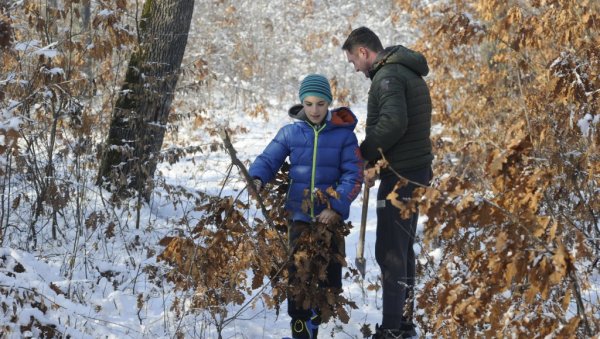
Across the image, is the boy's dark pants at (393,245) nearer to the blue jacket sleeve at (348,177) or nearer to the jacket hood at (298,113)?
the blue jacket sleeve at (348,177)

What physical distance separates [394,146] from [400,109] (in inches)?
11.3

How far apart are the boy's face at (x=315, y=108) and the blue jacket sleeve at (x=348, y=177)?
0.23 metres

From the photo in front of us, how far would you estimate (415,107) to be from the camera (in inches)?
163

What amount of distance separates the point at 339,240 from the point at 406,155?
69cm

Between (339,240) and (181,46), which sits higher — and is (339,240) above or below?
below

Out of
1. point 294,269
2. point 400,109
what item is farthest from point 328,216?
point 400,109

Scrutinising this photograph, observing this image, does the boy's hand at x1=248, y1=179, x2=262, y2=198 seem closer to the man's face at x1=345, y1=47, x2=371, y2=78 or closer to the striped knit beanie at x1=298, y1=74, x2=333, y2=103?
the striped knit beanie at x1=298, y1=74, x2=333, y2=103

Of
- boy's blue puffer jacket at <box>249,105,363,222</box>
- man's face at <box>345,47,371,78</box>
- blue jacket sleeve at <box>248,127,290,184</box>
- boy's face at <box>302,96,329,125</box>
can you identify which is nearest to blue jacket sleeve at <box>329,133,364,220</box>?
boy's blue puffer jacket at <box>249,105,363,222</box>

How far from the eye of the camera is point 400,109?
13.0 ft

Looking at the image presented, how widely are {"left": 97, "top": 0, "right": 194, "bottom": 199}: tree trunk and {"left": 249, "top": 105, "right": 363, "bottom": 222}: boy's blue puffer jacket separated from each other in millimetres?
2845

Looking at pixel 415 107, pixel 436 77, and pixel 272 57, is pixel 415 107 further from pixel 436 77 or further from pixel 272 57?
pixel 272 57

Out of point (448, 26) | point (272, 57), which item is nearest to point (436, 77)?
point (448, 26)

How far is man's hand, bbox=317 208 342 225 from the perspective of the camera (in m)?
3.93

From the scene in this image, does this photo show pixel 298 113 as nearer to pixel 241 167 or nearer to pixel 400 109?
pixel 400 109
